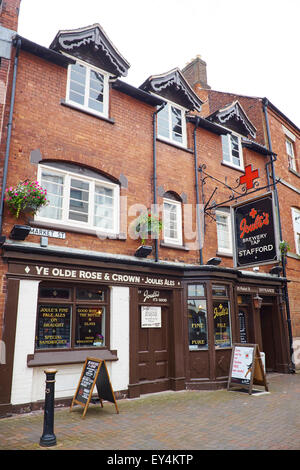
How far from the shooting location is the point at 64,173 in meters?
8.90

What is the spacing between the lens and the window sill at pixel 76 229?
26.3 ft

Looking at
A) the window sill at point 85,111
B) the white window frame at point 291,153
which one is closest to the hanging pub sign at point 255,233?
the window sill at point 85,111

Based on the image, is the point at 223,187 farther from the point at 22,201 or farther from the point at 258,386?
the point at 22,201

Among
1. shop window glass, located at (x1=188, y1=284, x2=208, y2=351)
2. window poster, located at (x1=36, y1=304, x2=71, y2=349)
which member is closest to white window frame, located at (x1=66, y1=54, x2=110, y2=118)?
window poster, located at (x1=36, y1=304, x2=71, y2=349)

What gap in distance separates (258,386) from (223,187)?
6668 mm

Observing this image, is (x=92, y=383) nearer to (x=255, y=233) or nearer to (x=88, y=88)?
(x=255, y=233)

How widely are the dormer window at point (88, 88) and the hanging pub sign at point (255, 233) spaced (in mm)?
4912

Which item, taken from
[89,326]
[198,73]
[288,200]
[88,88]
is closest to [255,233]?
[89,326]

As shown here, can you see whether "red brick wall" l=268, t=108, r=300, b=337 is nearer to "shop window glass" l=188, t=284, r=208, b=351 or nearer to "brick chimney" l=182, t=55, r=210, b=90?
"brick chimney" l=182, t=55, r=210, b=90

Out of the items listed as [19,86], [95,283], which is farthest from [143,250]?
[19,86]

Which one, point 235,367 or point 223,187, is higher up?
point 223,187

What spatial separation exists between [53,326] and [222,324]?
5251mm

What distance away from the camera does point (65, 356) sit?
785 centimetres
